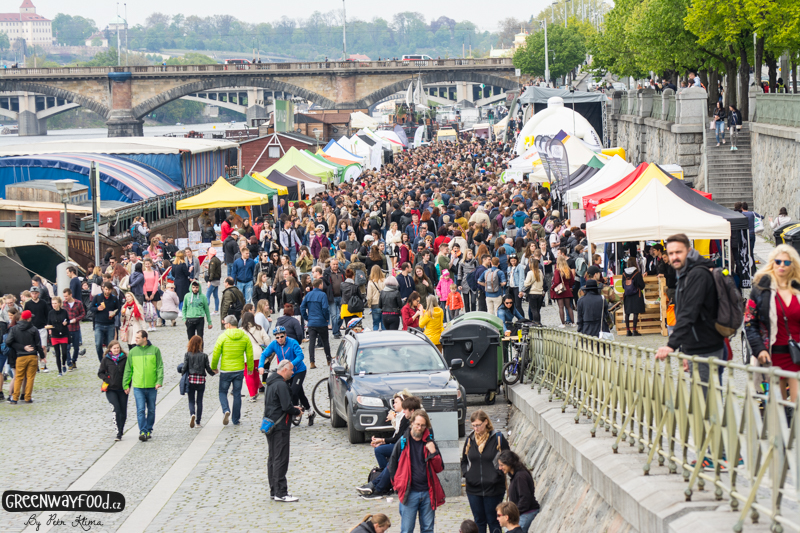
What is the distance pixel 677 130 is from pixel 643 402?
87.5 ft

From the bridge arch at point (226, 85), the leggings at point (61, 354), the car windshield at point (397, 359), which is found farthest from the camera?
the bridge arch at point (226, 85)

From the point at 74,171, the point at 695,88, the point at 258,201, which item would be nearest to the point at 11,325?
the point at 258,201

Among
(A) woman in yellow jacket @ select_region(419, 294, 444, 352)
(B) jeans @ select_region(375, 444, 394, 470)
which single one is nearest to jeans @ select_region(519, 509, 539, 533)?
(B) jeans @ select_region(375, 444, 394, 470)

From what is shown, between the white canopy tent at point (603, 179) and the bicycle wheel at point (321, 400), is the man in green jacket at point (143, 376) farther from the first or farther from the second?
the white canopy tent at point (603, 179)

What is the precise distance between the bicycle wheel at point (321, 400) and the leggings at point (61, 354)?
4645mm

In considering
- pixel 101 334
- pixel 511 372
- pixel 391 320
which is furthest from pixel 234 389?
pixel 101 334

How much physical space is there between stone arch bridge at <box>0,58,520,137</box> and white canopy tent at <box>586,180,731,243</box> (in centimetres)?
9433

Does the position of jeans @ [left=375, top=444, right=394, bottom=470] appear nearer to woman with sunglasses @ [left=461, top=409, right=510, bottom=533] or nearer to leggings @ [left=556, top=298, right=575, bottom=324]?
woman with sunglasses @ [left=461, top=409, right=510, bottom=533]

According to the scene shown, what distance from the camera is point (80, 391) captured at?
15.8 meters

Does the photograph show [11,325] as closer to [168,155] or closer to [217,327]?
[217,327]

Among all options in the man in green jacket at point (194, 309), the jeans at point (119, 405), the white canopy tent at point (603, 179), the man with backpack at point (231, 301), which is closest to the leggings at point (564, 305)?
the white canopy tent at point (603, 179)

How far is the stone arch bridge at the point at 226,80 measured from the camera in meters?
108

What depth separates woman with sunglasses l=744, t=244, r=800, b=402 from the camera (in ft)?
21.6

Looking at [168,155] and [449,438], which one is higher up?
[168,155]
